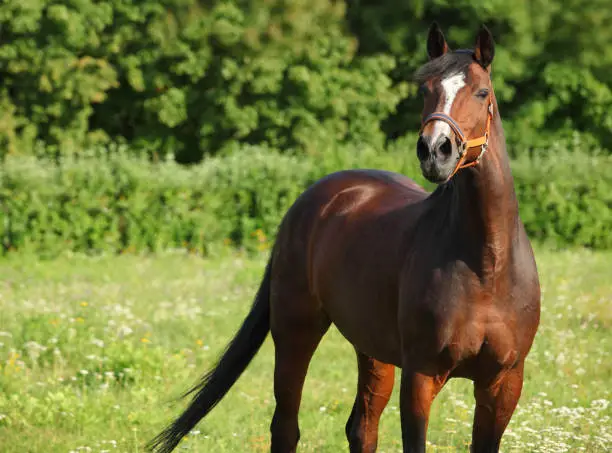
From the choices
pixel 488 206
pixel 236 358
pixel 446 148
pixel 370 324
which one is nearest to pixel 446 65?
pixel 446 148

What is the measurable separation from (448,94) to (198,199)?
12.1 meters

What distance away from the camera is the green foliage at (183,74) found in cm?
2278

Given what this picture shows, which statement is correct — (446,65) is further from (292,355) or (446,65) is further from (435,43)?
(292,355)

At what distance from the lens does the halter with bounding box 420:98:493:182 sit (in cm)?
368

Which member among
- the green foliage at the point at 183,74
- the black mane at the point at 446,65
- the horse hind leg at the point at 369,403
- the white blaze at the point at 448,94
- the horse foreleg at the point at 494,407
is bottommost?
the horse hind leg at the point at 369,403

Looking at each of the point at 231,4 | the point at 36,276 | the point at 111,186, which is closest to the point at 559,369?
the point at 36,276

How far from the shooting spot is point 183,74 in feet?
80.8

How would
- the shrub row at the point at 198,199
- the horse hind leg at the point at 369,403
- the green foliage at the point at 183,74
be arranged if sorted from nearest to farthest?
1. the horse hind leg at the point at 369,403
2. the shrub row at the point at 198,199
3. the green foliage at the point at 183,74

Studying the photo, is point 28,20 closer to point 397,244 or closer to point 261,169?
point 261,169

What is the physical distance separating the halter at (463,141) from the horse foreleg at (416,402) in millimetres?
932

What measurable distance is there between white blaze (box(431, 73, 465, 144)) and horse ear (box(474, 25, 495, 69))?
155mm

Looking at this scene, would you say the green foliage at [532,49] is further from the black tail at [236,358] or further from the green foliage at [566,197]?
the black tail at [236,358]

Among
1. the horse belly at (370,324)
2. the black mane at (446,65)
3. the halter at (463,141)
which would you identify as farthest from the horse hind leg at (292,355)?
the black mane at (446,65)

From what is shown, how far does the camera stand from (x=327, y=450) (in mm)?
6086
